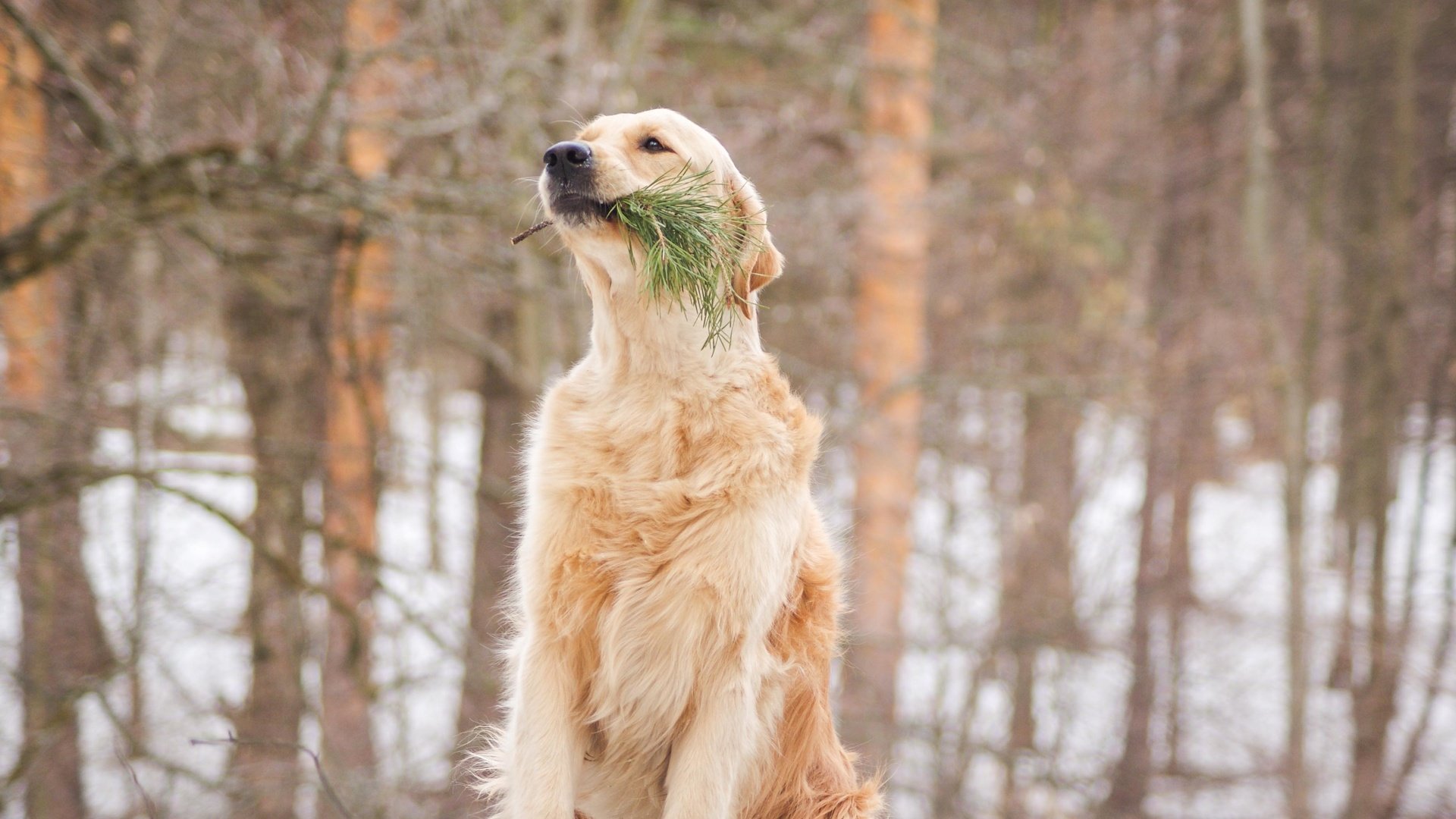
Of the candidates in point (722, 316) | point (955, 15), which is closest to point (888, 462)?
point (955, 15)

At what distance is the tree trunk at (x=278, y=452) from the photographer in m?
5.88

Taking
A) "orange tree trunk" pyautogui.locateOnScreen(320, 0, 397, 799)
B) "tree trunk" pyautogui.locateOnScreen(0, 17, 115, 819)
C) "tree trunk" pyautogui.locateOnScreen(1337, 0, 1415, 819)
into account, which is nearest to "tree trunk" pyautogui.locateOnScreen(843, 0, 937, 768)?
"tree trunk" pyautogui.locateOnScreen(1337, 0, 1415, 819)

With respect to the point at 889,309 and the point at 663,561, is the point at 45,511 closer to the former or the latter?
the point at 663,561

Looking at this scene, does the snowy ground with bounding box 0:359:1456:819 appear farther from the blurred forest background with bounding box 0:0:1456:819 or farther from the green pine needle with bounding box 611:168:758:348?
the green pine needle with bounding box 611:168:758:348

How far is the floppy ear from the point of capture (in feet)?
8.46

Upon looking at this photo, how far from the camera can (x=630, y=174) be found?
2469 mm

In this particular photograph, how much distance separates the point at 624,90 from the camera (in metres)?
6.51

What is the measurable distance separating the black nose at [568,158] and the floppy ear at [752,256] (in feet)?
1.34

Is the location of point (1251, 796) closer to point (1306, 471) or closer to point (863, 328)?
point (1306, 471)

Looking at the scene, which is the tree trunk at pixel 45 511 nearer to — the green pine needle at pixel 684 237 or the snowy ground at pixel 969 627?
the snowy ground at pixel 969 627

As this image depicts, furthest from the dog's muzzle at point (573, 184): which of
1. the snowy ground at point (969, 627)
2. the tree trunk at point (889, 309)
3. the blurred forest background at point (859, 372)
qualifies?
the tree trunk at point (889, 309)

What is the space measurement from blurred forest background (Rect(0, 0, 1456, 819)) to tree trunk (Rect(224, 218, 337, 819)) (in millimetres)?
46

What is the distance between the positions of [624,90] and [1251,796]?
7.62m

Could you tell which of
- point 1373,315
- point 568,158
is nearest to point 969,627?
point 1373,315
